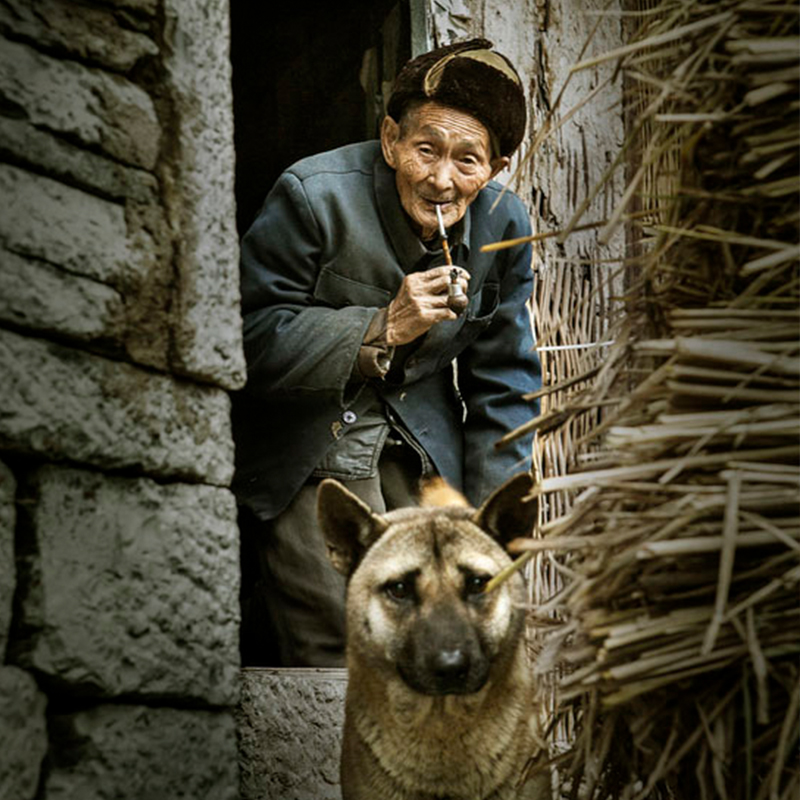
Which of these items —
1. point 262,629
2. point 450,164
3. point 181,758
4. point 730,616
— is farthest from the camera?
point 262,629

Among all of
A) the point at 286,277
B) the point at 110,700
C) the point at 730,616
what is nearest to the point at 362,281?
the point at 286,277

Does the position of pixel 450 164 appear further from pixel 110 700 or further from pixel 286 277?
pixel 110 700

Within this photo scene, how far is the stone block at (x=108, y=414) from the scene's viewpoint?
2.37 meters

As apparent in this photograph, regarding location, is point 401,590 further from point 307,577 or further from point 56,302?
point 56,302

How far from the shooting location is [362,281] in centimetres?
374

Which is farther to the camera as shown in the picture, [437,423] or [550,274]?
[550,274]

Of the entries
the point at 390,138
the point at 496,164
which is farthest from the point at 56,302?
the point at 496,164

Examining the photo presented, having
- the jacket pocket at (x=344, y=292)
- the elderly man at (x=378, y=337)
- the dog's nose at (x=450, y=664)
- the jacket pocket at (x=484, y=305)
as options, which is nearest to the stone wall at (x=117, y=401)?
the dog's nose at (x=450, y=664)

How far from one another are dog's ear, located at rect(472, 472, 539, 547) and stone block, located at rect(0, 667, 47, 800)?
1.16 meters

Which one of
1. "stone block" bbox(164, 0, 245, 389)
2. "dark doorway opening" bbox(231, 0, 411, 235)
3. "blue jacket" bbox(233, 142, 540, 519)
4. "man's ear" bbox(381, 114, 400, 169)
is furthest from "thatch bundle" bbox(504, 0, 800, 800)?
"dark doorway opening" bbox(231, 0, 411, 235)

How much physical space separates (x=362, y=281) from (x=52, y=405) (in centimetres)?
151

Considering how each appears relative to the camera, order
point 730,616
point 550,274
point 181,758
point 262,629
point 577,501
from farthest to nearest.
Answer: point 262,629 → point 550,274 → point 181,758 → point 577,501 → point 730,616

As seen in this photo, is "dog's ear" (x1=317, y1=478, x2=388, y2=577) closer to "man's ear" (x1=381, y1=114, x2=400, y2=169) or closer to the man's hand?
the man's hand

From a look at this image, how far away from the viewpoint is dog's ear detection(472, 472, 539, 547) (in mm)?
2916
